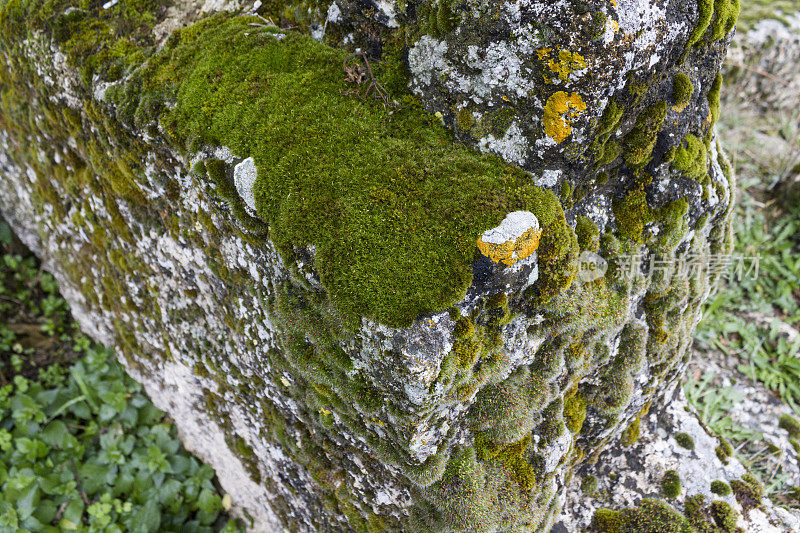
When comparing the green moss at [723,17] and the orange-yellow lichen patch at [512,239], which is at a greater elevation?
the green moss at [723,17]

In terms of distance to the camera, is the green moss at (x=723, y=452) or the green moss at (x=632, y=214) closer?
the green moss at (x=632, y=214)

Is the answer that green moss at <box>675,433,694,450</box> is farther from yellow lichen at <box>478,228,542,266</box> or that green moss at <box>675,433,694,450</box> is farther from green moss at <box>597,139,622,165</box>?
yellow lichen at <box>478,228,542,266</box>

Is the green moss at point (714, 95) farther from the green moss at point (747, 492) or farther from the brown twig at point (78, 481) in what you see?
the brown twig at point (78, 481)

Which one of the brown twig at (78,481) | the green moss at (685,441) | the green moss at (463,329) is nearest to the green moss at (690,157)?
the green moss at (463,329)

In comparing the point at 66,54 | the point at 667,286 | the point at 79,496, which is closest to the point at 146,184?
the point at 66,54

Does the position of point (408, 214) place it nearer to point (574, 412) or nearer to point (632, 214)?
point (632, 214)

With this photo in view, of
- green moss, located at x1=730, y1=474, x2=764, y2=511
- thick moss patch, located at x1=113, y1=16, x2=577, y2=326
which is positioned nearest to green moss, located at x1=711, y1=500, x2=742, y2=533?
green moss, located at x1=730, y1=474, x2=764, y2=511
